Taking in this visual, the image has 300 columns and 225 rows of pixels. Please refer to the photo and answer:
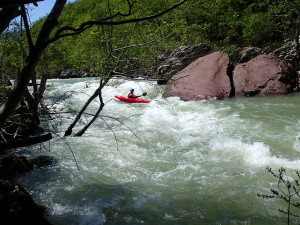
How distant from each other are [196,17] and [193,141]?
483 inches

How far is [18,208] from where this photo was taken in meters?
2.76

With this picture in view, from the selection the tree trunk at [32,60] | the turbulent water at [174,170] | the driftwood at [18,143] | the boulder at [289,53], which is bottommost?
the turbulent water at [174,170]

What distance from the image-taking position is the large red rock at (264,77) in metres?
10.2

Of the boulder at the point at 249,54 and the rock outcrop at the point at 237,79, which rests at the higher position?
the boulder at the point at 249,54

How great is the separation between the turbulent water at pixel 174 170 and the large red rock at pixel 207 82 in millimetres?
2156

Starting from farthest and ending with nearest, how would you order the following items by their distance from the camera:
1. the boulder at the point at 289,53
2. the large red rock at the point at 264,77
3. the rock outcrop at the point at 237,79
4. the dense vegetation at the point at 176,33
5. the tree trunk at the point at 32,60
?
the boulder at the point at 289,53
the rock outcrop at the point at 237,79
the large red rock at the point at 264,77
the dense vegetation at the point at 176,33
the tree trunk at the point at 32,60

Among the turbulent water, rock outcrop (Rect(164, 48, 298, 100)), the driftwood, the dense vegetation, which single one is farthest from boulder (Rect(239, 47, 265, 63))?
Result: the driftwood

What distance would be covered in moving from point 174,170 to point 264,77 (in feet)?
24.3

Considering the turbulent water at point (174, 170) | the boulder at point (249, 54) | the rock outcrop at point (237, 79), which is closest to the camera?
the turbulent water at point (174, 170)

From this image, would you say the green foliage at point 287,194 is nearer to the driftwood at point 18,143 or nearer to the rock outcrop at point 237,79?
the driftwood at point 18,143

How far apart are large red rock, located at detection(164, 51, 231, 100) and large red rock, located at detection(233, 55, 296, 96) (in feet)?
1.80

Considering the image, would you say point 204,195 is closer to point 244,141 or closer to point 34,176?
point 244,141

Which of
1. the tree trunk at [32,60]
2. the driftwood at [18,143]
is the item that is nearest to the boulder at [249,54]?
the tree trunk at [32,60]

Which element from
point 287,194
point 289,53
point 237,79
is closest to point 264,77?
point 237,79
